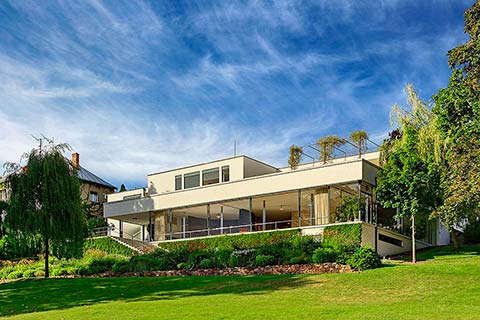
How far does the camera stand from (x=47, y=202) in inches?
1147

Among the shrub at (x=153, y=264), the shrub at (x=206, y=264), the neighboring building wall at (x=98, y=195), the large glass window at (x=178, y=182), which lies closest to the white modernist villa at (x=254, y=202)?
the large glass window at (x=178, y=182)

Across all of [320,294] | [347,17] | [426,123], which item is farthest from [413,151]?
[320,294]

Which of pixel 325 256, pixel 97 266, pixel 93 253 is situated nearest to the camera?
pixel 325 256

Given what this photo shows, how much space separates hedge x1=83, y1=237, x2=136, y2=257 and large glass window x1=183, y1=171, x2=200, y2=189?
241 inches

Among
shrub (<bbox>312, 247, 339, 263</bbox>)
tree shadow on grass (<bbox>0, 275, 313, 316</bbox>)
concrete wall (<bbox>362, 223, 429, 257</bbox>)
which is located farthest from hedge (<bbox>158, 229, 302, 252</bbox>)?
tree shadow on grass (<bbox>0, 275, 313, 316</bbox>)

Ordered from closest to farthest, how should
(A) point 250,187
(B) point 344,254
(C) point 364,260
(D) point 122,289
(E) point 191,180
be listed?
(D) point 122,289 → (C) point 364,260 → (B) point 344,254 → (A) point 250,187 → (E) point 191,180

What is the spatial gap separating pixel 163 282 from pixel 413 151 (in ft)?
44.6

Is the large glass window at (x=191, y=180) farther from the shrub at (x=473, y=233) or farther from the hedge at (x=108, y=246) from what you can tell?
the shrub at (x=473, y=233)

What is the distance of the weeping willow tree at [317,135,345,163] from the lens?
38.9m

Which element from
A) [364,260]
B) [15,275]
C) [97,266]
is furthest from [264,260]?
[15,275]

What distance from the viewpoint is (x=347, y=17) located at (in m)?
23.7

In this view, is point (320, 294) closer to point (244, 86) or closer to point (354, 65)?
point (244, 86)

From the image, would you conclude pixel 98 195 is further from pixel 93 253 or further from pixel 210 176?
pixel 210 176

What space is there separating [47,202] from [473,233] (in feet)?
86.1
